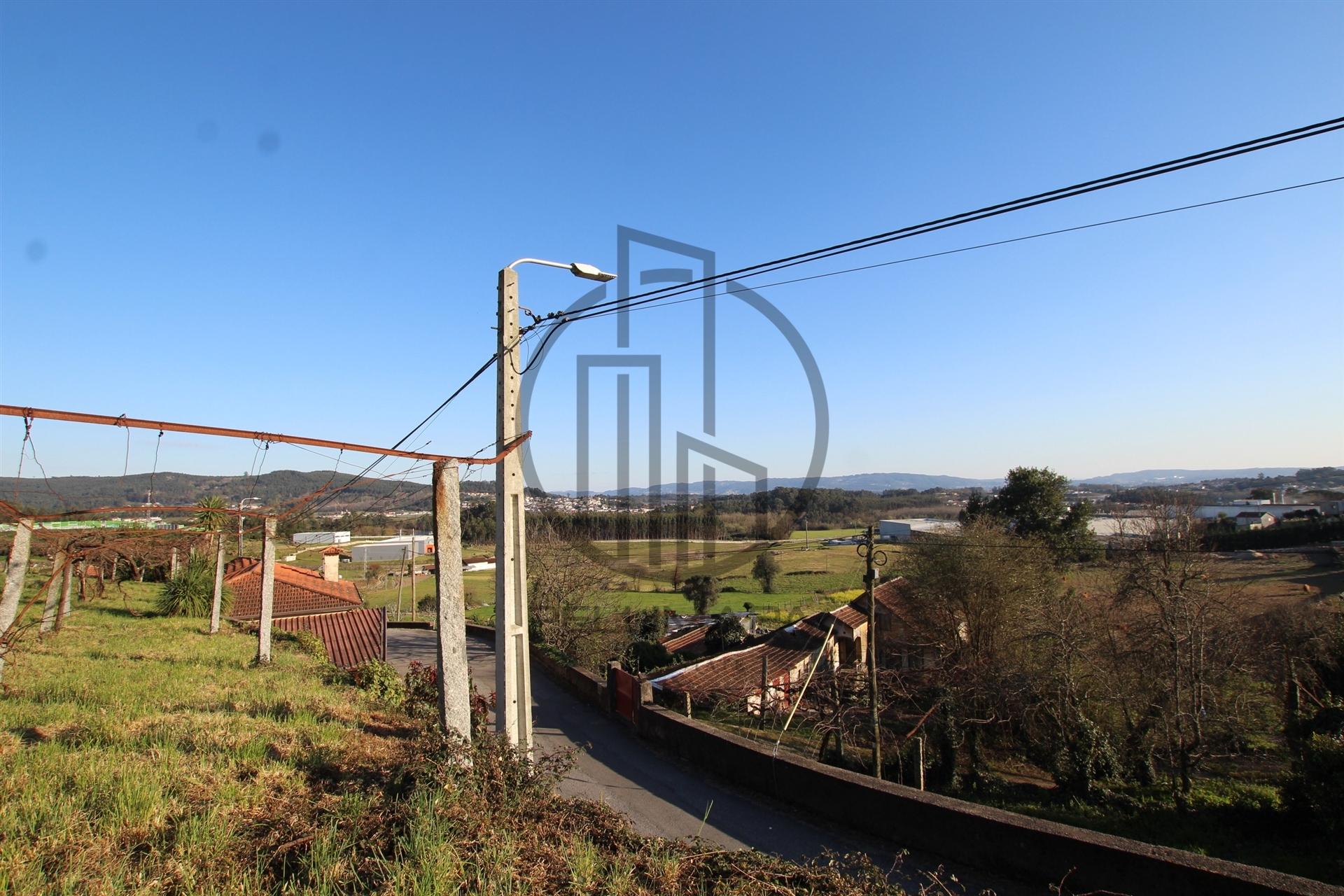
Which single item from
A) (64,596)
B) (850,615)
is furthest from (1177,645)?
(64,596)

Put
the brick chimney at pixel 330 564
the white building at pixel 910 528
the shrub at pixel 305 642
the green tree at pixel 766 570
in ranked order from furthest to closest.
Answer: the green tree at pixel 766 570 → the brick chimney at pixel 330 564 → the white building at pixel 910 528 → the shrub at pixel 305 642

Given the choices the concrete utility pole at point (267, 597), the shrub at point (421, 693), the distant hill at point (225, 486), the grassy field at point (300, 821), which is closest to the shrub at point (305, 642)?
the concrete utility pole at point (267, 597)

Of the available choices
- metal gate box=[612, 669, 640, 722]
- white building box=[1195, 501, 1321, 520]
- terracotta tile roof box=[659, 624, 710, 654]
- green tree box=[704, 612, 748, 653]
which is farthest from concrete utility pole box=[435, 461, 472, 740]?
white building box=[1195, 501, 1321, 520]

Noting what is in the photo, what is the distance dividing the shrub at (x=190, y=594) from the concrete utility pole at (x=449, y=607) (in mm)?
16912

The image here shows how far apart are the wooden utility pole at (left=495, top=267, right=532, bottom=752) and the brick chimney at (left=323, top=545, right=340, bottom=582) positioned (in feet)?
113

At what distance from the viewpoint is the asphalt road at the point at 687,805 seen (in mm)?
6652

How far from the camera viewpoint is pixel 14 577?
28.7 ft

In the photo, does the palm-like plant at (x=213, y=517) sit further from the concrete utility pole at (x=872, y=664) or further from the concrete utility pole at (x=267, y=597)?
the concrete utility pole at (x=872, y=664)

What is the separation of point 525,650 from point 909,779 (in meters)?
7.46

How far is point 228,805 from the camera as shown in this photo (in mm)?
4164

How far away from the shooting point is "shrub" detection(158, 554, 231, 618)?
18719mm

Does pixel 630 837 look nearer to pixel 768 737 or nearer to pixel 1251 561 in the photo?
pixel 768 737

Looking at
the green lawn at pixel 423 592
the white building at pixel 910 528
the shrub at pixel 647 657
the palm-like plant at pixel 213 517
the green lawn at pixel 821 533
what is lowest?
the green lawn at pixel 423 592

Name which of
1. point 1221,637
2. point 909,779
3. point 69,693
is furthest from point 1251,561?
point 69,693
